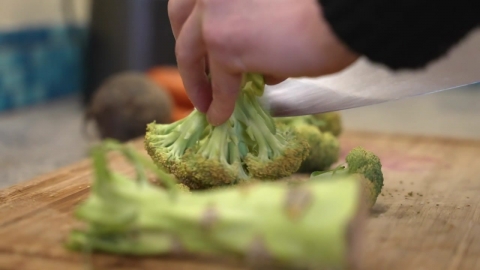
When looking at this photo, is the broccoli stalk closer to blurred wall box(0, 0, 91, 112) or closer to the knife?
the knife

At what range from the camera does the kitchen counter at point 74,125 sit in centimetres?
174

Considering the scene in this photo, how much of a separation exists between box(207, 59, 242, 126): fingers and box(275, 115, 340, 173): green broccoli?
293mm

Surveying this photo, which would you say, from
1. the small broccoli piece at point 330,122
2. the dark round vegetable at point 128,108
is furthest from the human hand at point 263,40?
the dark round vegetable at point 128,108

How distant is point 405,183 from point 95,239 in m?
0.73

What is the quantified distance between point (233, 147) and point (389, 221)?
310 mm

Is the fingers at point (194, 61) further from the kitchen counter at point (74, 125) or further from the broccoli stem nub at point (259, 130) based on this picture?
the kitchen counter at point (74, 125)

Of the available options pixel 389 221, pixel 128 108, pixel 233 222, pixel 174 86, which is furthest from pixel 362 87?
pixel 174 86

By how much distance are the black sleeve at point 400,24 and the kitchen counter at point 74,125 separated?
81 centimetres

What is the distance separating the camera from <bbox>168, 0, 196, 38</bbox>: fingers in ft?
3.43

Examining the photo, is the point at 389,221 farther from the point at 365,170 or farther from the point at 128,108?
the point at 128,108

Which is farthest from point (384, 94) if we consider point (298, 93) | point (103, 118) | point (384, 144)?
point (103, 118)

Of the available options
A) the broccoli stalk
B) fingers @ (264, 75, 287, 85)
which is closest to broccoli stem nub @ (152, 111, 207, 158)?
fingers @ (264, 75, 287, 85)

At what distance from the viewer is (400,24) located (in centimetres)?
81

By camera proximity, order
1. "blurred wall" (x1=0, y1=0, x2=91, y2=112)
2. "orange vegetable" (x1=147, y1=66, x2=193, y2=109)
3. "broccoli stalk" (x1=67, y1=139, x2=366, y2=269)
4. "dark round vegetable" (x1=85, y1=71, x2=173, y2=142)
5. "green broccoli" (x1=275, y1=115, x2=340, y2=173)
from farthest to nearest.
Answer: "blurred wall" (x1=0, y1=0, x2=91, y2=112) < "orange vegetable" (x1=147, y1=66, x2=193, y2=109) < "dark round vegetable" (x1=85, y1=71, x2=173, y2=142) < "green broccoli" (x1=275, y1=115, x2=340, y2=173) < "broccoli stalk" (x1=67, y1=139, x2=366, y2=269)
